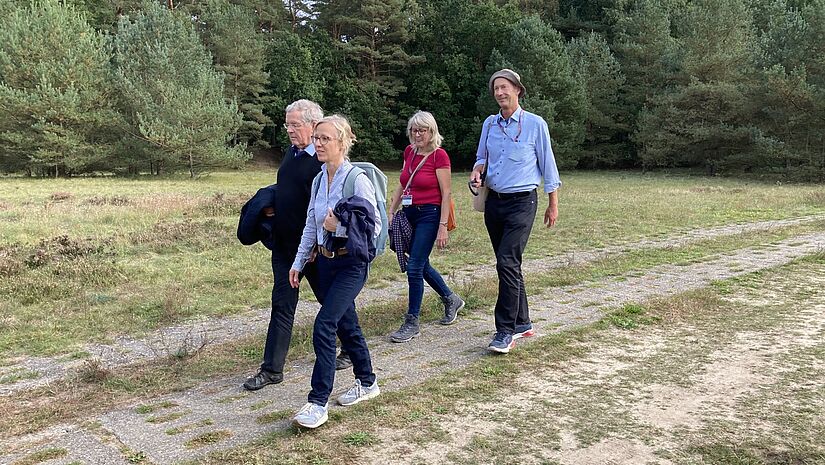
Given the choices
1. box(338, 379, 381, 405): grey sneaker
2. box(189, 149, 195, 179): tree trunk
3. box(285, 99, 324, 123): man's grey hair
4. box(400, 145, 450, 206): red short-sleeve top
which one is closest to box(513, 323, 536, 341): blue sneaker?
box(400, 145, 450, 206): red short-sleeve top

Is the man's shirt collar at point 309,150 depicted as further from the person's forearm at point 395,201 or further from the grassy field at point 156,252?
the grassy field at point 156,252

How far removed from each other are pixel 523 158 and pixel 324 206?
182cm

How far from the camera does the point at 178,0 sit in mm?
41500

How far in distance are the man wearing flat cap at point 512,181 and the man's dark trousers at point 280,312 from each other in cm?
155

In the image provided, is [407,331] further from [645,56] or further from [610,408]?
[645,56]

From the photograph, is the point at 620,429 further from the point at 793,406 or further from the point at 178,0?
the point at 178,0

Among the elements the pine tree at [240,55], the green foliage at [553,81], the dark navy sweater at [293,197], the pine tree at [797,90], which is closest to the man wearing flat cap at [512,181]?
the dark navy sweater at [293,197]

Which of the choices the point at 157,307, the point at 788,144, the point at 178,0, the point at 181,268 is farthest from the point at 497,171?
the point at 178,0

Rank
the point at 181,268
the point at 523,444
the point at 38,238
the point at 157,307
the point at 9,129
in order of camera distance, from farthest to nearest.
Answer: the point at 9,129, the point at 38,238, the point at 181,268, the point at 157,307, the point at 523,444

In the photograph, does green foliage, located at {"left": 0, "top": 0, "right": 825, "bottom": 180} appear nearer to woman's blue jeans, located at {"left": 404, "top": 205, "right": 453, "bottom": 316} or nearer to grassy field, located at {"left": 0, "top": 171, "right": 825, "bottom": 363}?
grassy field, located at {"left": 0, "top": 171, "right": 825, "bottom": 363}

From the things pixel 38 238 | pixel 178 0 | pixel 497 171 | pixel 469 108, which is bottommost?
pixel 38 238

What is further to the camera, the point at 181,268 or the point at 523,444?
the point at 181,268

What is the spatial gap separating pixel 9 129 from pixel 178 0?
1840 centimetres

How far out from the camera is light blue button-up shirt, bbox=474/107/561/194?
15.1ft
